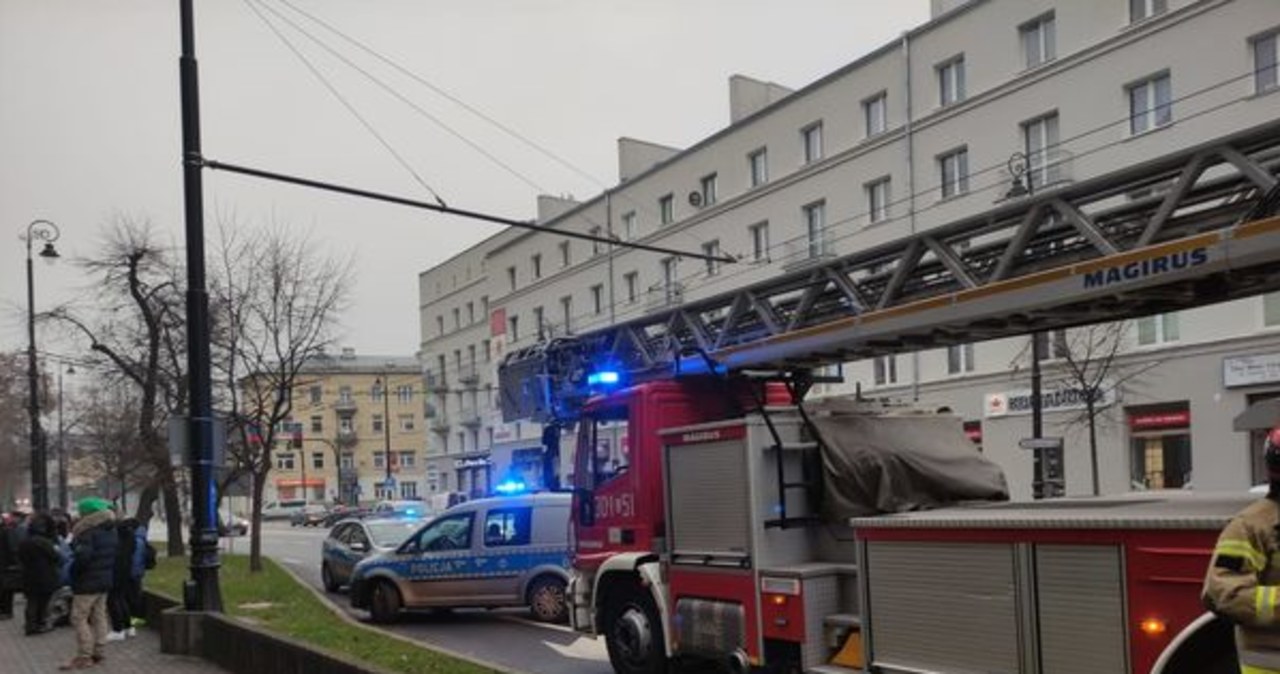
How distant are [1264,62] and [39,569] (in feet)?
82.7

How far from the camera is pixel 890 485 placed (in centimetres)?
859

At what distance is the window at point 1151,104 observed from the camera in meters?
27.1

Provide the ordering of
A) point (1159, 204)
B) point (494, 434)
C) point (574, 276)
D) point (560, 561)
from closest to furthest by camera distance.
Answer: point (1159, 204) < point (560, 561) < point (574, 276) < point (494, 434)

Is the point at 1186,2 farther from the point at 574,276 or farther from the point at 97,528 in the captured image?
the point at 574,276

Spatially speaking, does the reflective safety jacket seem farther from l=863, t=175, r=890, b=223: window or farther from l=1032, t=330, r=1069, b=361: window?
l=863, t=175, r=890, b=223: window

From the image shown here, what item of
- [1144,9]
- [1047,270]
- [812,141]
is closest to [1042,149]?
[1144,9]

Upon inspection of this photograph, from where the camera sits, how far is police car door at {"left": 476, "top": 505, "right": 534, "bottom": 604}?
1521 centimetres

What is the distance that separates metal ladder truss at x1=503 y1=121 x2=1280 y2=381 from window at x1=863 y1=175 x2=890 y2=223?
2597cm

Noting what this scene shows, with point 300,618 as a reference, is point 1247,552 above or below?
above

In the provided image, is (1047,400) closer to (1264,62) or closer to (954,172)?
(954,172)

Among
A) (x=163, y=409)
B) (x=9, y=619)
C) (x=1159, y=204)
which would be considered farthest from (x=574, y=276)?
(x=1159, y=204)

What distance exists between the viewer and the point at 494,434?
66062 mm

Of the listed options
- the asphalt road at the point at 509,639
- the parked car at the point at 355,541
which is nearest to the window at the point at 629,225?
the parked car at the point at 355,541

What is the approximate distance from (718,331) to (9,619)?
1183cm
